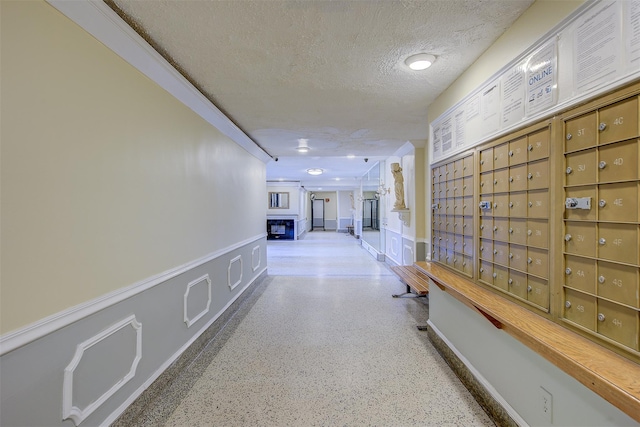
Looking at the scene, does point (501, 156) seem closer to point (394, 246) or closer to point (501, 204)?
point (501, 204)

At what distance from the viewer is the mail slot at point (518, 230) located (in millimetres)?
1425

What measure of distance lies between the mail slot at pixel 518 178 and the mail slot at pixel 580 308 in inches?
21.6

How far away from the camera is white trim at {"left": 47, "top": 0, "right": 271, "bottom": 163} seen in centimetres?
122

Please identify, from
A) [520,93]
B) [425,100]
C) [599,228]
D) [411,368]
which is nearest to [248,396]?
[411,368]

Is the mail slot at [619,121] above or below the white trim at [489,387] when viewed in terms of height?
above

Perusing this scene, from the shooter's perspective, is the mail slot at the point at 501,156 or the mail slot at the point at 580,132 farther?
the mail slot at the point at 501,156

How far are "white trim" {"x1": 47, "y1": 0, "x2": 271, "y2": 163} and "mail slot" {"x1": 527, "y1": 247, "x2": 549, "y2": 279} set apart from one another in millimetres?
2400

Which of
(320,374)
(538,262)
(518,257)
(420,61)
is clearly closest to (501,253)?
(518,257)

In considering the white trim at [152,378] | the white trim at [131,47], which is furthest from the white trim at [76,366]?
the white trim at [131,47]

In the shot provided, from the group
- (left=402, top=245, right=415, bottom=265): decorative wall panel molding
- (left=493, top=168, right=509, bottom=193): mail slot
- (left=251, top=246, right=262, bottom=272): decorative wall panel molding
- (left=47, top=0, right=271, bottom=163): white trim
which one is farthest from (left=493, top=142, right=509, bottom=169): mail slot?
(left=251, top=246, right=262, bottom=272): decorative wall panel molding

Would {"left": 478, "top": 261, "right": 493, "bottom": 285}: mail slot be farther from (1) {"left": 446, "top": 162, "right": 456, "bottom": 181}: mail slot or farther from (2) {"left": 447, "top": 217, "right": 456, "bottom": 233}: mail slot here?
(1) {"left": 446, "top": 162, "right": 456, "bottom": 181}: mail slot

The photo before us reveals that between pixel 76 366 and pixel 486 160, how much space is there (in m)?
2.49

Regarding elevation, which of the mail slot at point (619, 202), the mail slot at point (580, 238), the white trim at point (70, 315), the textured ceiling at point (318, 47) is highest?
the textured ceiling at point (318, 47)

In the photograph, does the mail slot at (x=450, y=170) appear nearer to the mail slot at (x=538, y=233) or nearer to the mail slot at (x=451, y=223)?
the mail slot at (x=451, y=223)
